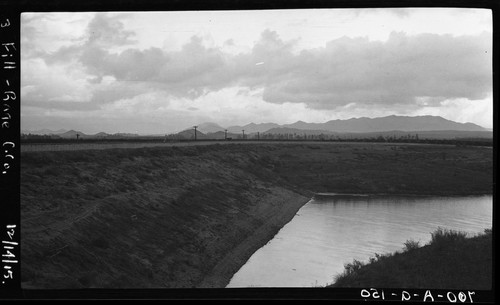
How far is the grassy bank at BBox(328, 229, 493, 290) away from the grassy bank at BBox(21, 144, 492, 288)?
3.84 meters

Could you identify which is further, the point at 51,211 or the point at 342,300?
the point at 51,211

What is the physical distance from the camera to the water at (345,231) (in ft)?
Result: 48.3

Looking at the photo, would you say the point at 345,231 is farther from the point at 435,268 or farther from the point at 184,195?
the point at 435,268

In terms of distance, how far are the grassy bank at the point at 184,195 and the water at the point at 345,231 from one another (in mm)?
585

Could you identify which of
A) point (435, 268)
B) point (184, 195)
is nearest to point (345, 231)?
point (184, 195)

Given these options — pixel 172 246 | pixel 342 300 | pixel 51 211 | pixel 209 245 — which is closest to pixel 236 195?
pixel 209 245

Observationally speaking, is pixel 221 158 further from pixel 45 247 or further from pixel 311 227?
pixel 45 247

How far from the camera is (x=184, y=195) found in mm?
17172

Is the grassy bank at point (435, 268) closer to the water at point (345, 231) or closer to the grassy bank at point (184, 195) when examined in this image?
the water at point (345, 231)

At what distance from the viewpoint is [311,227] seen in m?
21.2

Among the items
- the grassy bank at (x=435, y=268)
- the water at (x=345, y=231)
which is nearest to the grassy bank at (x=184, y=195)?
the water at (x=345, y=231)
